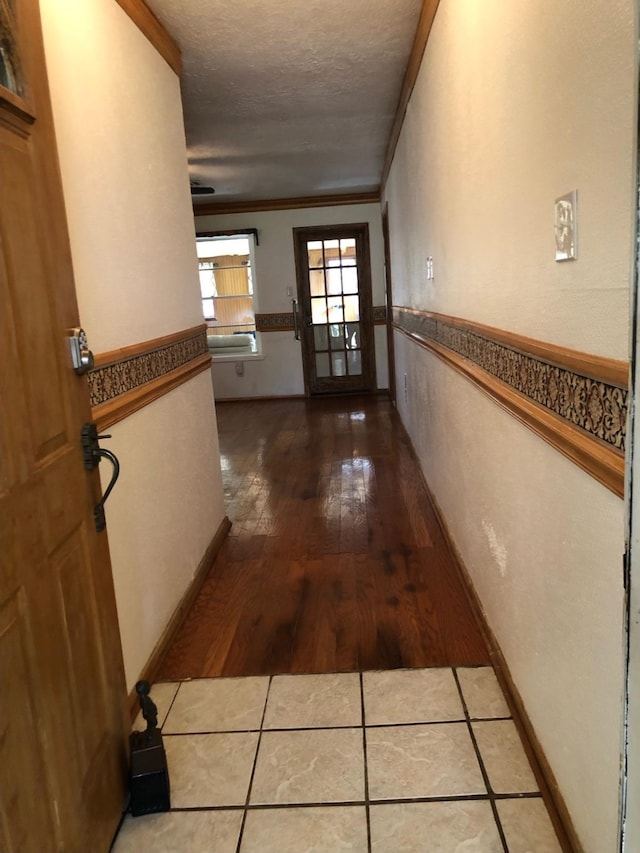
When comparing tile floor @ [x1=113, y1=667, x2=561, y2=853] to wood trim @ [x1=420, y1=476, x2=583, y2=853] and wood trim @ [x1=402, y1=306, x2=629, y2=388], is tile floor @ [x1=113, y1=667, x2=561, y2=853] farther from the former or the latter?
wood trim @ [x1=402, y1=306, x2=629, y2=388]

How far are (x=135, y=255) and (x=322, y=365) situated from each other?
5.49 meters

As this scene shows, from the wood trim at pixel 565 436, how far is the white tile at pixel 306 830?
948mm

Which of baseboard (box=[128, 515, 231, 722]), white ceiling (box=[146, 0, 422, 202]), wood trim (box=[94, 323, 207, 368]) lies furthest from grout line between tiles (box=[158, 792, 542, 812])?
white ceiling (box=[146, 0, 422, 202])

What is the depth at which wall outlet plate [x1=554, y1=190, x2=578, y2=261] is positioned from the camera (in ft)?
3.46

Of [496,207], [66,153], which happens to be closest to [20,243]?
[66,153]

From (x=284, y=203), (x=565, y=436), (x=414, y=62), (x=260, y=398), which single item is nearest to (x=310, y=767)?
(x=565, y=436)

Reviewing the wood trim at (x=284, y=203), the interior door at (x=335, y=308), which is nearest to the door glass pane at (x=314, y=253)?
the interior door at (x=335, y=308)

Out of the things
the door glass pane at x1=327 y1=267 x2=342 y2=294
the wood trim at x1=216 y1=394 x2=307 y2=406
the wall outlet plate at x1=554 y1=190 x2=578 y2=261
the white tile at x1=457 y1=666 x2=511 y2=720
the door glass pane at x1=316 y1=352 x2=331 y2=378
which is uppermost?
the door glass pane at x1=327 y1=267 x2=342 y2=294

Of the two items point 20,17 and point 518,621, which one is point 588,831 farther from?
point 20,17

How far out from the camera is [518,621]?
163cm

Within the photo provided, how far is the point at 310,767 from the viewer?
5.16 feet

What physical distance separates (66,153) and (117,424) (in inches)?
28.6

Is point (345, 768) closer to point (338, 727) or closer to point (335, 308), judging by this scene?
point (338, 727)

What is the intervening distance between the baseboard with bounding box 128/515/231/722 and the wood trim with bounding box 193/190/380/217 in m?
4.85
